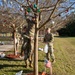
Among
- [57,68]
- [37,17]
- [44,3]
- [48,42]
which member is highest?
[44,3]

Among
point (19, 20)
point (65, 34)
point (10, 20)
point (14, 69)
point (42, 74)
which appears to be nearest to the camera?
point (42, 74)

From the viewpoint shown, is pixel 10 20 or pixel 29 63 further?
pixel 10 20

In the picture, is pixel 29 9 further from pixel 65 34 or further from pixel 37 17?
pixel 65 34

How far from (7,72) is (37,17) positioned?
111 inches

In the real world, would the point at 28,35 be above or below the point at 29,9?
below

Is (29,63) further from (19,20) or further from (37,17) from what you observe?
(19,20)

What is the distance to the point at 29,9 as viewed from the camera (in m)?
6.70

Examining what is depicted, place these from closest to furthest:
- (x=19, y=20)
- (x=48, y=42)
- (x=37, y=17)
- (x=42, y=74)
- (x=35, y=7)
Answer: (x=35, y=7)
(x=37, y=17)
(x=42, y=74)
(x=48, y=42)
(x=19, y=20)

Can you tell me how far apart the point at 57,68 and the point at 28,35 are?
72.9 inches

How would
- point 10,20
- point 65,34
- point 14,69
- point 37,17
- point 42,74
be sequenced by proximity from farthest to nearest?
1. point 65,34
2. point 10,20
3. point 14,69
4. point 42,74
5. point 37,17

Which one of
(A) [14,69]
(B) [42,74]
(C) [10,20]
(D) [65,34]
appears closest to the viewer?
(B) [42,74]

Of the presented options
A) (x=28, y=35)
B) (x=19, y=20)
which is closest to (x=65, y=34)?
(x=19, y=20)

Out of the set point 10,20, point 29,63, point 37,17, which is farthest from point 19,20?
point 37,17

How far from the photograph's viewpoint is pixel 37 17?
23.7ft
